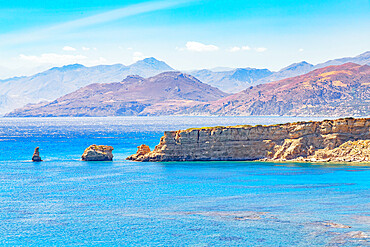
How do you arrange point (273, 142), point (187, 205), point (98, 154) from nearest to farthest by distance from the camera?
point (187, 205)
point (273, 142)
point (98, 154)

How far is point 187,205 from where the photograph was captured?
2867 inches

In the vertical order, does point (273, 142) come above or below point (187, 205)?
above

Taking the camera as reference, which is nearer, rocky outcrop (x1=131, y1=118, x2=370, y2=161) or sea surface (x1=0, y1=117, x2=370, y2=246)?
sea surface (x1=0, y1=117, x2=370, y2=246)

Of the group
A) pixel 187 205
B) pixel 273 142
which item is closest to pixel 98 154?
pixel 273 142

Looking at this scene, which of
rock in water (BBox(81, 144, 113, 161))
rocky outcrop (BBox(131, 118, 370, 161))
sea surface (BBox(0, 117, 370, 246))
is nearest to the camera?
sea surface (BBox(0, 117, 370, 246))

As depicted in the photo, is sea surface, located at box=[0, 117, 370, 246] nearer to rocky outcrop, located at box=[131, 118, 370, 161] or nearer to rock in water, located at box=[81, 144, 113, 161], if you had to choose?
rocky outcrop, located at box=[131, 118, 370, 161]

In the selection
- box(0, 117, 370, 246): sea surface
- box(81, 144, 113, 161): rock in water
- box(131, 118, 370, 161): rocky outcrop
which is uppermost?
box(131, 118, 370, 161): rocky outcrop

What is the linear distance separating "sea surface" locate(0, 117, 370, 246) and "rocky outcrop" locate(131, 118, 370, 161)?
505 cm

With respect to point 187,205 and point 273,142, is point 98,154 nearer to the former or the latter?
point 273,142

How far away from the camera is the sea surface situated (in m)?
55.4

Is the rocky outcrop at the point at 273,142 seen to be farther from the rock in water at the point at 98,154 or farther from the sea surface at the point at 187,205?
the rock in water at the point at 98,154

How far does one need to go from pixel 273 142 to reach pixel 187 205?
56062 millimetres

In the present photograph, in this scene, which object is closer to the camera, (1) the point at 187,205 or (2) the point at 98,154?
(1) the point at 187,205

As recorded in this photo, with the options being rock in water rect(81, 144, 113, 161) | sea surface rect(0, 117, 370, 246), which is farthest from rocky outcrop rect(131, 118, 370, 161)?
rock in water rect(81, 144, 113, 161)
